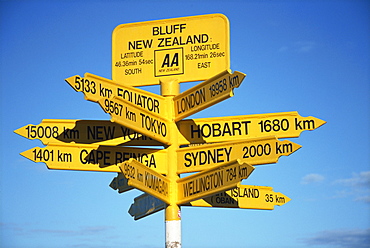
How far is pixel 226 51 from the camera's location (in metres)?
10.4

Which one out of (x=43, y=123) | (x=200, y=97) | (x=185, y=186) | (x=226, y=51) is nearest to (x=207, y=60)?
(x=226, y=51)

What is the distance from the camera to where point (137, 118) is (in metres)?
9.16

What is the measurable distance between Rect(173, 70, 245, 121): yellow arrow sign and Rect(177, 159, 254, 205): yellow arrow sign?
0.97 metres

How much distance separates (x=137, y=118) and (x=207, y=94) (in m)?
1.11

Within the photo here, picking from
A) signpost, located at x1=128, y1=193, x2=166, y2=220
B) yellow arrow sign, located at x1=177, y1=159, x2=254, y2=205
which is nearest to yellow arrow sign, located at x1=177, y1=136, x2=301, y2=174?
yellow arrow sign, located at x1=177, y1=159, x2=254, y2=205

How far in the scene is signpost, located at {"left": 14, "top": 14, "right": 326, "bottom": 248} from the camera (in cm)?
905

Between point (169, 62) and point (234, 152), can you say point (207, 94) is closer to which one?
point (234, 152)

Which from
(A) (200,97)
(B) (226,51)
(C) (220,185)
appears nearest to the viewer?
(C) (220,185)

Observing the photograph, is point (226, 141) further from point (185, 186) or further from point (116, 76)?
point (116, 76)

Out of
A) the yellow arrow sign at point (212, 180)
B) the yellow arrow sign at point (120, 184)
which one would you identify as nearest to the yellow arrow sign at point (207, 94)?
the yellow arrow sign at point (212, 180)

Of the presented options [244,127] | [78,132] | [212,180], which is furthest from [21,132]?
[244,127]

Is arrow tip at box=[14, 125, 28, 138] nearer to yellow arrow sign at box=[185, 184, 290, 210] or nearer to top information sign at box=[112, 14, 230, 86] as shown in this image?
top information sign at box=[112, 14, 230, 86]

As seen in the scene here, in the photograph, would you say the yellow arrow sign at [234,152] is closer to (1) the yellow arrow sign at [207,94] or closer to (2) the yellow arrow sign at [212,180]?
(2) the yellow arrow sign at [212,180]

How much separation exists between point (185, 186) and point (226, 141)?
0.98 m
